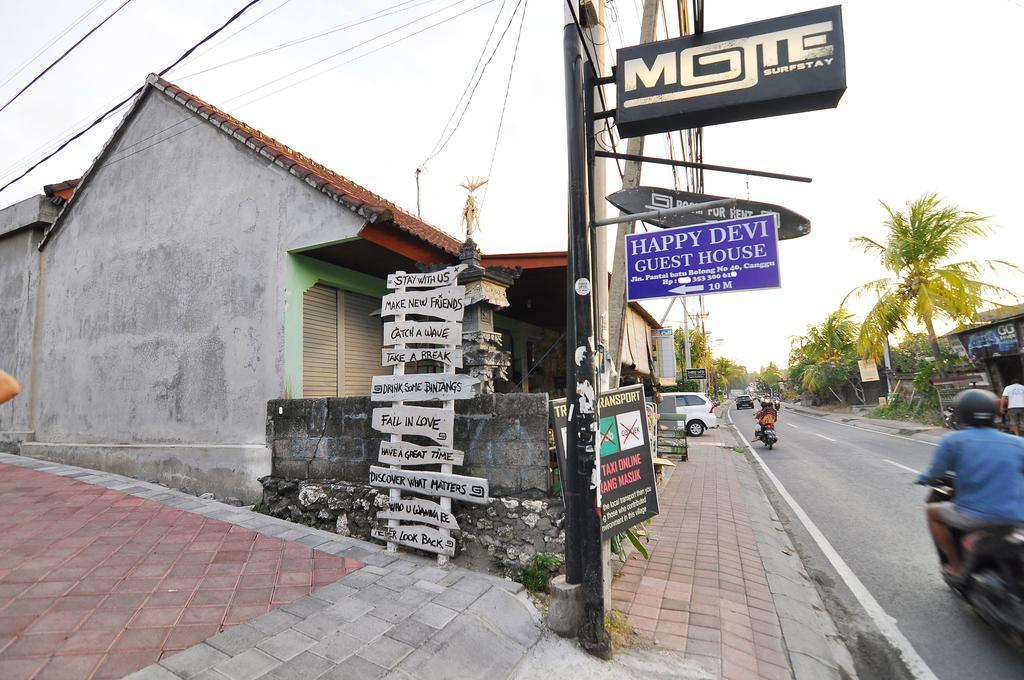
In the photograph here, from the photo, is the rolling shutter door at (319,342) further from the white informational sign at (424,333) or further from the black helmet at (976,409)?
the black helmet at (976,409)

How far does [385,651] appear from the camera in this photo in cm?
317

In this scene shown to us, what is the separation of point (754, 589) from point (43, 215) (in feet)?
43.0

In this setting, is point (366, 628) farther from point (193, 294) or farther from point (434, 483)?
point (193, 294)

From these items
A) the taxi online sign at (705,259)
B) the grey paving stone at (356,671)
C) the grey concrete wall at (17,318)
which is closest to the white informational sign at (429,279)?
the taxi online sign at (705,259)

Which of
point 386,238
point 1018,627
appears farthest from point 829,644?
point 386,238

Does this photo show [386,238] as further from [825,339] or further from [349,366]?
[825,339]

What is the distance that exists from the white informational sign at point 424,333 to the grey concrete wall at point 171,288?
1.72m

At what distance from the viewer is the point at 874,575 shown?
194 inches

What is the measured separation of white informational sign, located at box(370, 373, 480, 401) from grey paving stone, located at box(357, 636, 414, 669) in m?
2.09

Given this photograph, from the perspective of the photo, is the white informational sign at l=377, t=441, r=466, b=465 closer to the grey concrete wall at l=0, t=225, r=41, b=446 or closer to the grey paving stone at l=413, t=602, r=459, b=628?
the grey paving stone at l=413, t=602, r=459, b=628

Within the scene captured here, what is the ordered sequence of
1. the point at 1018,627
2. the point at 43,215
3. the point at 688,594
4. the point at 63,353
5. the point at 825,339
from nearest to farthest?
1. the point at 1018,627
2. the point at 688,594
3. the point at 63,353
4. the point at 43,215
5. the point at 825,339

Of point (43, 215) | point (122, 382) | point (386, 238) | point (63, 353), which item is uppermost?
point (43, 215)

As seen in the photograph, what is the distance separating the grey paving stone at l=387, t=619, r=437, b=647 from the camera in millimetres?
3309

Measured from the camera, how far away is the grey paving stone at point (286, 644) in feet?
10.1
